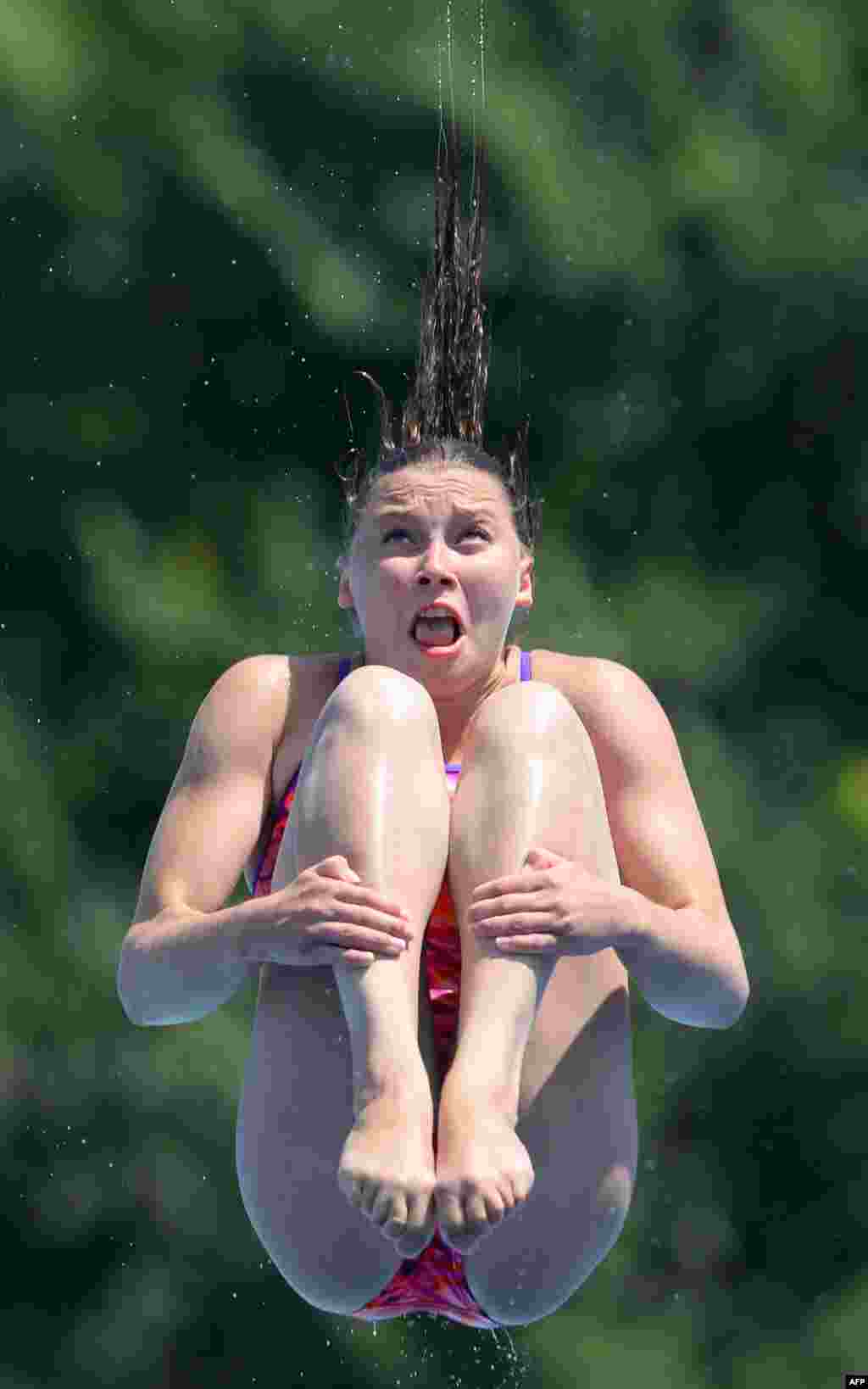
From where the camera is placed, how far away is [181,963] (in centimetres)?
355

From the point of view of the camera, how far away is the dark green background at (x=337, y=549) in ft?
24.7

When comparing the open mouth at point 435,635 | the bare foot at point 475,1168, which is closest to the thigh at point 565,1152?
the bare foot at point 475,1168

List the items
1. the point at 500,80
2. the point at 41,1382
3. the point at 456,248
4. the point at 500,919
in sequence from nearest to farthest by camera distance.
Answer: the point at 500,919
the point at 456,248
the point at 41,1382
the point at 500,80

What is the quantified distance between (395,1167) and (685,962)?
0.63 metres

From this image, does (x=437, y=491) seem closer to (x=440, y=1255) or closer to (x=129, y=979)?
(x=129, y=979)

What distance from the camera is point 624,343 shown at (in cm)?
797

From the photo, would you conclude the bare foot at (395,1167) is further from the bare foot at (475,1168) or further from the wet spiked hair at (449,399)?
the wet spiked hair at (449,399)

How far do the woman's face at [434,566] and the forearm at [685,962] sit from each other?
0.47 metres

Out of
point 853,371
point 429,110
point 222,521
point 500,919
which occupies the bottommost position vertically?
point 500,919

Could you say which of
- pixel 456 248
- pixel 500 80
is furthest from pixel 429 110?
pixel 456 248

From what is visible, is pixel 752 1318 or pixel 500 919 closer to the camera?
pixel 500 919

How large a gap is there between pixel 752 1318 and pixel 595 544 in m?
A: 2.22

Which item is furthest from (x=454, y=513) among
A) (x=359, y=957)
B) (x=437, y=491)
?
(x=359, y=957)

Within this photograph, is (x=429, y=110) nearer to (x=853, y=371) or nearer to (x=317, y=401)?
(x=317, y=401)
